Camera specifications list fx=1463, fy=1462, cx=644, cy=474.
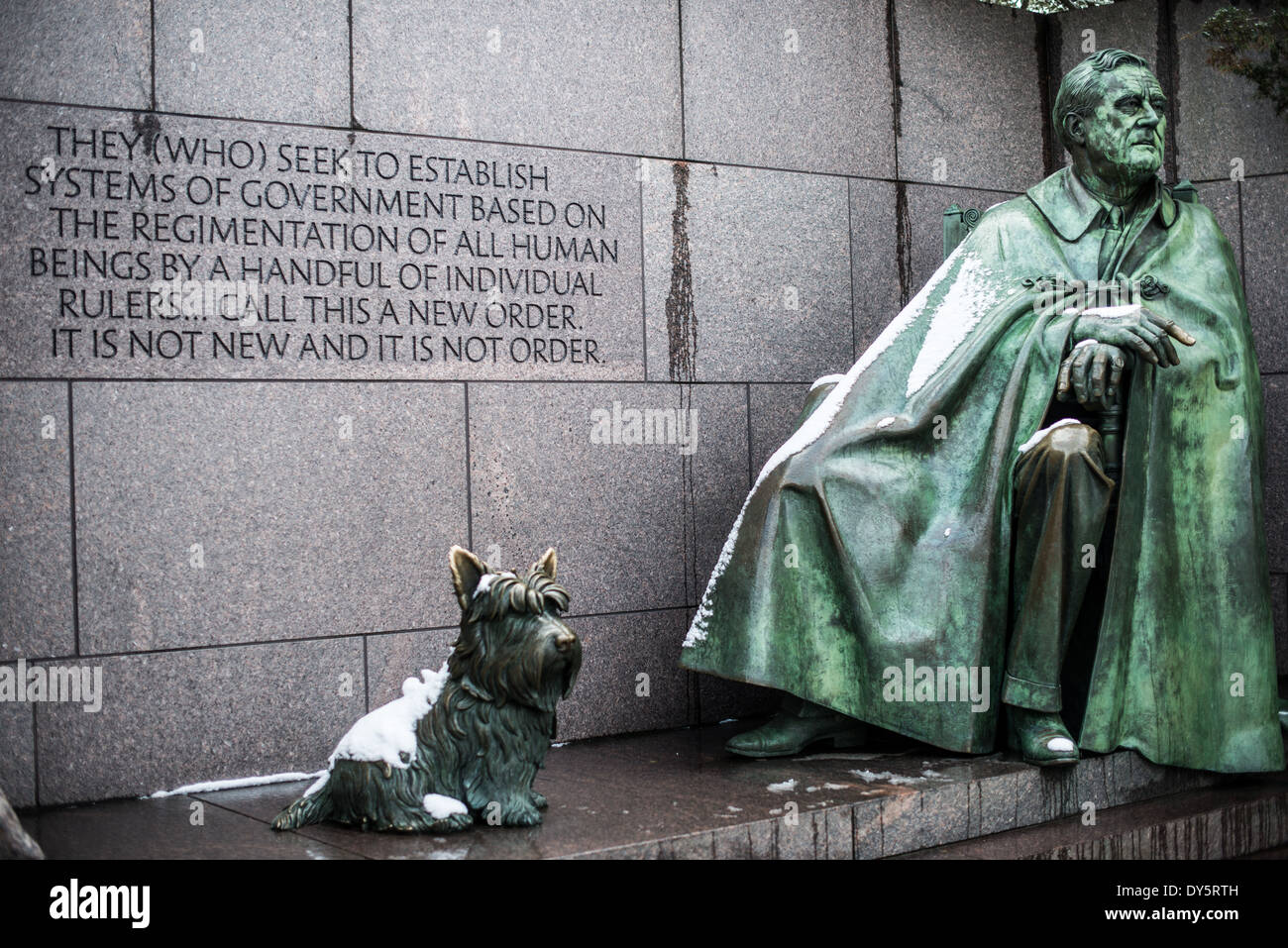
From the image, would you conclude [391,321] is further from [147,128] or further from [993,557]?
[993,557]

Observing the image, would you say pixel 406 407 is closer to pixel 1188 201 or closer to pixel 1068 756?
pixel 1068 756

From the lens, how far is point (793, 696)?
525cm

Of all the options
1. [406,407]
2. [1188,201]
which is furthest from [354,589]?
[1188,201]

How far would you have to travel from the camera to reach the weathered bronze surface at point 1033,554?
4988mm

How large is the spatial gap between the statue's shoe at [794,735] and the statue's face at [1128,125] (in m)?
2.28

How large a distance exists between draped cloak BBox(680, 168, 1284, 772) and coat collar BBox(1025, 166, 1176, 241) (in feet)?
1.22

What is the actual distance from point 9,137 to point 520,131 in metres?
1.96

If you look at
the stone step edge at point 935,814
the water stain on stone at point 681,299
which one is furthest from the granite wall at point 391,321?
the stone step edge at point 935,814

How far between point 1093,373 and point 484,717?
2.37 m

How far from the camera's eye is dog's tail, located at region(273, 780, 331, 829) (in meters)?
4.30

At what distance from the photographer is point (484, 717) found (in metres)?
4.13

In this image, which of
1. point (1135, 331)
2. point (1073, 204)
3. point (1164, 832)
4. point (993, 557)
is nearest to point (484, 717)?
point (993, 557)

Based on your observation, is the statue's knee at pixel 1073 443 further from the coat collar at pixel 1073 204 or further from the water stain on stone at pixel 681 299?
the water stain on stone at pixel 681 299

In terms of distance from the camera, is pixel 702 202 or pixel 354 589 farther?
pixel 702 202
